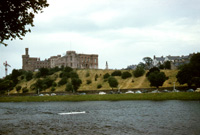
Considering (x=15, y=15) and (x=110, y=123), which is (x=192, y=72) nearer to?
(x=110, y=123)

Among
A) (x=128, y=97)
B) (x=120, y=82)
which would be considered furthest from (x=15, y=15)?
(x=120, y=82)

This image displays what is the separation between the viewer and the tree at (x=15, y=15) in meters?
18.9

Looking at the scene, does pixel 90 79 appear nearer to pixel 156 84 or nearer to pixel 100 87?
pixel 100 87

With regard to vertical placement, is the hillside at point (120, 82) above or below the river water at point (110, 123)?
above

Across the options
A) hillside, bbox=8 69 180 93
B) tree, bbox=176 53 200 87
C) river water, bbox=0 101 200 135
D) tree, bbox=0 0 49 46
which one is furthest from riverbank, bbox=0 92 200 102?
tree, bbox=0 0 49 46

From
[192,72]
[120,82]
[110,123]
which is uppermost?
[192,72]

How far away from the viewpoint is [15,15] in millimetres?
19547

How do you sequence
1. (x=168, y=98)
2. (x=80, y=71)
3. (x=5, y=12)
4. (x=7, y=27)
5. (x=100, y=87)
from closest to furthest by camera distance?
(x=5, y=12), (x=7, y=27), (x=168, y=98), (x=100, y=87), (x=80, y=71)

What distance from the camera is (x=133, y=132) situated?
73.6 ft

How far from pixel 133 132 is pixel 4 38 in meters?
15.2

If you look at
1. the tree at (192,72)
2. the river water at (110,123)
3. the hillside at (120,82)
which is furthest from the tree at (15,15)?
the hillside at (120,82)

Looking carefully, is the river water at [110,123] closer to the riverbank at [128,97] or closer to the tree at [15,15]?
the tree at [15,15]

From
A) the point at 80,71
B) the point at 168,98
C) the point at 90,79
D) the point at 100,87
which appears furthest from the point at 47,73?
the point at 168,98

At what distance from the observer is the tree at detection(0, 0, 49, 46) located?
1888 cm
